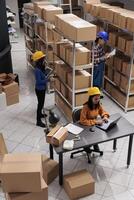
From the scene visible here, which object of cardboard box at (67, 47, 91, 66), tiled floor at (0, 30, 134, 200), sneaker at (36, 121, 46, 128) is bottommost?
tiled floor at (0, 30, 134, 200)

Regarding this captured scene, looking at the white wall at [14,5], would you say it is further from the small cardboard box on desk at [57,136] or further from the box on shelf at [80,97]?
the small cardboard box on desk at [57,136]

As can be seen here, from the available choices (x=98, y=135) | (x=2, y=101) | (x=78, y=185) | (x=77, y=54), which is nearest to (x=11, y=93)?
(x=2, y=101)

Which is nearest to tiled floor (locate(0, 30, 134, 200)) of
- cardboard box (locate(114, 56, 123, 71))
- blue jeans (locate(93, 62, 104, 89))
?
blue jeans (locate(93, 62, 104, 89))

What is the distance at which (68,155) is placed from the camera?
5.05m

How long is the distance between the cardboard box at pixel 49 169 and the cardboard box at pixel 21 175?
0.76 m

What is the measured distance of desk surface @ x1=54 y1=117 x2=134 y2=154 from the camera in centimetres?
407

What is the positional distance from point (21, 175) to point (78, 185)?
104 cm

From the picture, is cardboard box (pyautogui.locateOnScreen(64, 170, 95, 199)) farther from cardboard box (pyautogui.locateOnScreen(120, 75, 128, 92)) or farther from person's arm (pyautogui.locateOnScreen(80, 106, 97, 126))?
cardboard box (pyautogui.locateOnScreen(120, 75, 128, 92))

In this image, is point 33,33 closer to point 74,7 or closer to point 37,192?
point 74,7

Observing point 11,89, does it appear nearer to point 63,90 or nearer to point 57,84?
point 57,84

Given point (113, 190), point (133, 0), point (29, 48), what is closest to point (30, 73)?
point (29, 48)

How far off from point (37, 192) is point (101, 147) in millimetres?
1962

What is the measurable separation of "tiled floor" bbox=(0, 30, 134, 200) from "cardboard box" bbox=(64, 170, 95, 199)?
11cm

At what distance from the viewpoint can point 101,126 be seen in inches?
175
